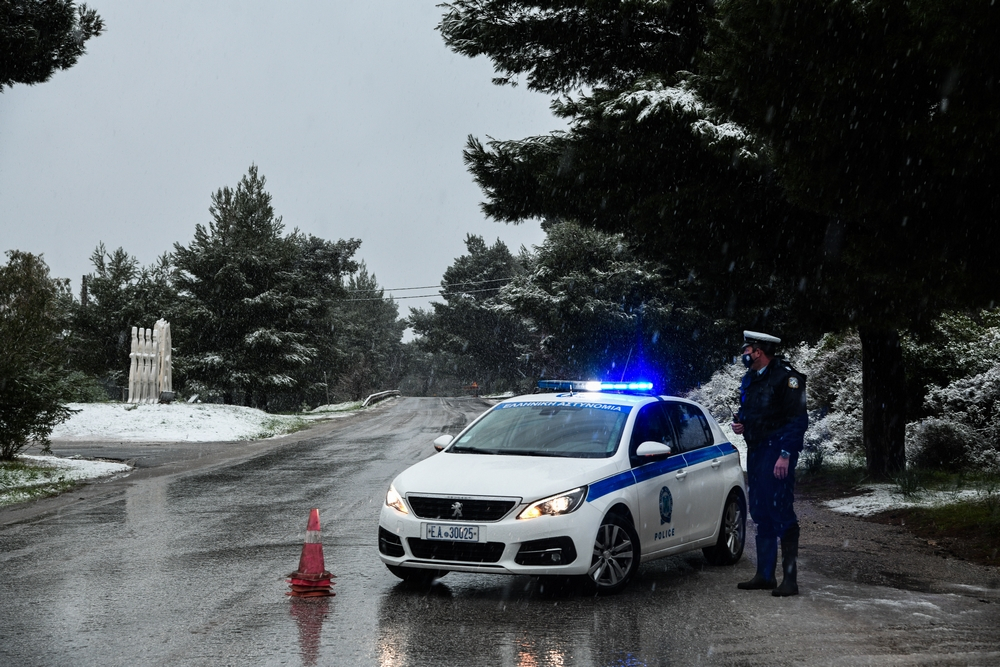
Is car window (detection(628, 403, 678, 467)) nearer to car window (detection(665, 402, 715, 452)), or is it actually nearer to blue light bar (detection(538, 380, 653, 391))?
car window (detection(665, 402, 715, 452))

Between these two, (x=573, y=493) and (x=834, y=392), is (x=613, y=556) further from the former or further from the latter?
(x=834, y=392)

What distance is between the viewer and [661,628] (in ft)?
22.7

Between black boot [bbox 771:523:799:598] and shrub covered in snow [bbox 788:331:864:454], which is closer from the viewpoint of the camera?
black boot [bbox 771:523:799:598]

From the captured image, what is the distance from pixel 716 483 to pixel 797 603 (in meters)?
1.86

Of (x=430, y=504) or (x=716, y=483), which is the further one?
(x=716, y=483)

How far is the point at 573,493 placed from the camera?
7758 mm

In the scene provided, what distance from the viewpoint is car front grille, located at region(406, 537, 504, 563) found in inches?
298

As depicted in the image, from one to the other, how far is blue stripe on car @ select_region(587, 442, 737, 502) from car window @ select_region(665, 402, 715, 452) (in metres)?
0.07

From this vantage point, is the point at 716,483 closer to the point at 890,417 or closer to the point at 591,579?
the point at 591,579

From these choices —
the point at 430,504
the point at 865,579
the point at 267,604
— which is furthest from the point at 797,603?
the point at 267,604

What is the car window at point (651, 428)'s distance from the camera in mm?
8797

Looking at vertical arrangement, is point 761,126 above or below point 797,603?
above

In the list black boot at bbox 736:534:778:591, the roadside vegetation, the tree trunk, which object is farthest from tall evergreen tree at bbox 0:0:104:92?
black boot at bbox 736:534:778:591

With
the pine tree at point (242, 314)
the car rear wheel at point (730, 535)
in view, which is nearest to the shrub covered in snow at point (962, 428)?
the car rear wheel at point (730, 535)
